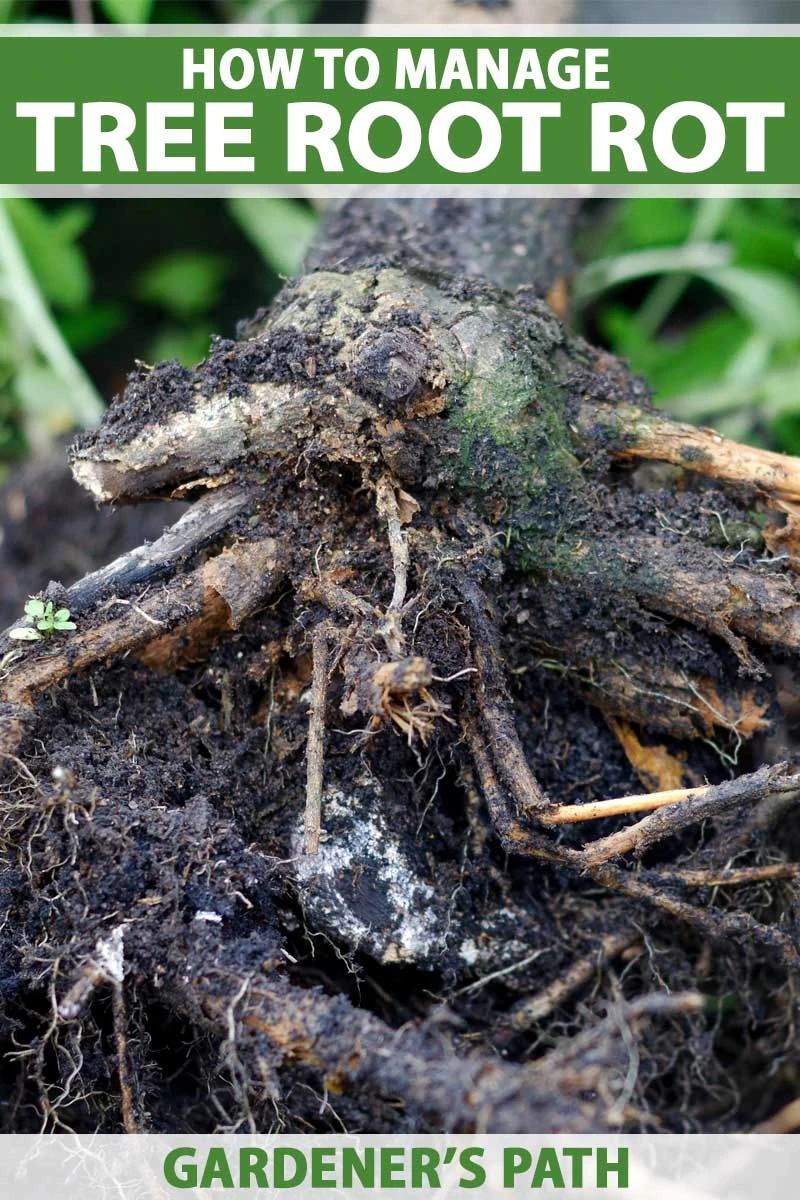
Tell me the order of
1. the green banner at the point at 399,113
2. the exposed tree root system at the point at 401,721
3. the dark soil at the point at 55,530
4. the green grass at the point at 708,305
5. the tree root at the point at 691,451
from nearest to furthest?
the exposed tree root system at the point at 401,721 < the tree root at the point at 691,451 < the green banner at the point at 399,113 < the dark soil at the point at 55,530 < the green grass at the point at 708,305

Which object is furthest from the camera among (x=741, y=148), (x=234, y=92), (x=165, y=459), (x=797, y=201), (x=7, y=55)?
(x=797, y=201)

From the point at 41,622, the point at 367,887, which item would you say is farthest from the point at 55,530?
the point at 367,887

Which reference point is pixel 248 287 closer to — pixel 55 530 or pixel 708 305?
pixel 55 530

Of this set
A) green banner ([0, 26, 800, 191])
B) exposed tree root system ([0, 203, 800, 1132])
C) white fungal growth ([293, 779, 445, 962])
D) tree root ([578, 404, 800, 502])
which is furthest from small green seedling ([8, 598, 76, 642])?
green banner ([0, 26, 800, 191])

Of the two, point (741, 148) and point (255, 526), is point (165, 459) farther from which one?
point (741, 148)

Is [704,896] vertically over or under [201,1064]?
over

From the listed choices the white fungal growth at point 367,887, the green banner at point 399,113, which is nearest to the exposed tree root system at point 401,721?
the white fungal growth at point 367,887

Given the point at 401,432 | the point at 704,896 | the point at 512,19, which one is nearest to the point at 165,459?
the point at 401,432

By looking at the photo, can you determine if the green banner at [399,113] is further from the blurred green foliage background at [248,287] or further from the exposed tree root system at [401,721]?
the exposed tree root system at [401,721]
